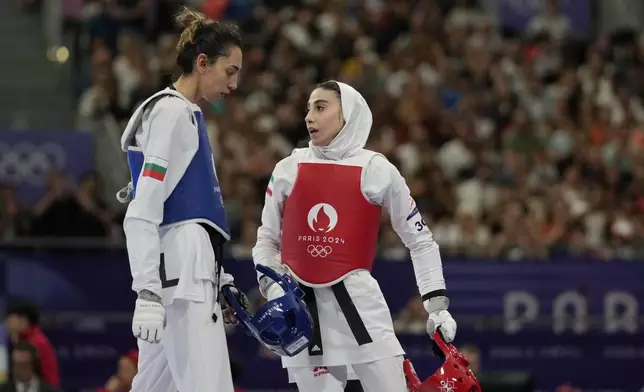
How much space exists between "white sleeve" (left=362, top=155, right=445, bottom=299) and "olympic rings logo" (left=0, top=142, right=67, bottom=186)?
8004 millimetres

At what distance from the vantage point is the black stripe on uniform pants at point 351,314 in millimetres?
7500

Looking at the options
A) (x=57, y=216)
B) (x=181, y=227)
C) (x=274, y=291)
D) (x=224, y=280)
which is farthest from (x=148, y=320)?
(x=57, y=216)

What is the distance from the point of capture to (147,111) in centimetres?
689

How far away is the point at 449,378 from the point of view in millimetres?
7535

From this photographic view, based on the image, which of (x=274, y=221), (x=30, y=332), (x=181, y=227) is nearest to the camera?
(x=181, y=227)

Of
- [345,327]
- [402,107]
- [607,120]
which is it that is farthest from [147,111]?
[607,120]

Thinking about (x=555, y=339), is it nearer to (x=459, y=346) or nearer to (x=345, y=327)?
(x=459, y=346)

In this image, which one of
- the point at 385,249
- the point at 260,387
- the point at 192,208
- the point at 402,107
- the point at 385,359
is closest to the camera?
the point at 192,208

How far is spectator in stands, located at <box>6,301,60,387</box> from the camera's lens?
11609mm

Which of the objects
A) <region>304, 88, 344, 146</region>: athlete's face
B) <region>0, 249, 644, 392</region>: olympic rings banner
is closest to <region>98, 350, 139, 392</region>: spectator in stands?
<region>0, 249, 644, 392</region>: olympic rings banner

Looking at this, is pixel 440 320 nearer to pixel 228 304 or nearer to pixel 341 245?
pixel 341 245

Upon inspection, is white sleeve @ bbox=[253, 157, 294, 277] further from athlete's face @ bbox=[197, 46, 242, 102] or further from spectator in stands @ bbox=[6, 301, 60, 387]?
spectator in stands @ bbox=[6, 301, 60, 387]

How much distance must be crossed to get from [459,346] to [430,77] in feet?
17.6

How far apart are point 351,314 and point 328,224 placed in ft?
1.72
